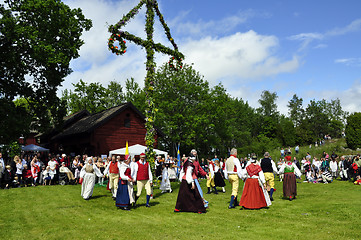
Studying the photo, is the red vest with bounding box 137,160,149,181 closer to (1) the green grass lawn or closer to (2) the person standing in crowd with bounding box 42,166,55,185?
(1) the green grass lawn

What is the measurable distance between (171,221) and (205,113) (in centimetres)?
3427

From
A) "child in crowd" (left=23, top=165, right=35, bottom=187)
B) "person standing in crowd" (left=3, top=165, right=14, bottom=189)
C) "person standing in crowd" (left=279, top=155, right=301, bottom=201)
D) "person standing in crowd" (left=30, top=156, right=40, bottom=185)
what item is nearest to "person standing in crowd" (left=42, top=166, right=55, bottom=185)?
"person standing in crowd" (left=30, top=156, right=40, bottom=185)

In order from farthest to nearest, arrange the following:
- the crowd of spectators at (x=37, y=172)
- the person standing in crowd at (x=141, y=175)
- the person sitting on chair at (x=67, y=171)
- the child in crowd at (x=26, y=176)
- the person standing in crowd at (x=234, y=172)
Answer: the person sitting on chair at (x=67, y=171) < the child in crowd at (x=26, y=176) < the crowd of spectators at (x=37, y=172) < the person standing in crowd at (x=141, y=175) < the person standing in crowd at (x=234, y=172)

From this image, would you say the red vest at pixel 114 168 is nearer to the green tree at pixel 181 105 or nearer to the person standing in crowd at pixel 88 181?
the person standing in crowd at pixel 88 181

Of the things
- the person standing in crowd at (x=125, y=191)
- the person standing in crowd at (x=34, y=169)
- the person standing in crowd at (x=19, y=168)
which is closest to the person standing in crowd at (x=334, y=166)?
the person standing in crowd at (x=125, y=191)

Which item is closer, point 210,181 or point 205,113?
point 210,181

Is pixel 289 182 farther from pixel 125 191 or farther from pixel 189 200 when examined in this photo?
pixel 125 191

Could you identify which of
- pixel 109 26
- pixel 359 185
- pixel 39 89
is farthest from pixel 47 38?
pixel 359 185

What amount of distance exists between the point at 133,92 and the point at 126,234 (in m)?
51.0

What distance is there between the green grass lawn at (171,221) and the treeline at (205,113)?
1834cm

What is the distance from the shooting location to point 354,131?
35.6 meters

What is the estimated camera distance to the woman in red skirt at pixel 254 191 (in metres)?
10.7

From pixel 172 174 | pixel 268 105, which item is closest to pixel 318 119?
pixel 268 105

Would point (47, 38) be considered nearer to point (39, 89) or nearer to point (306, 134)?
point (39, 89)
